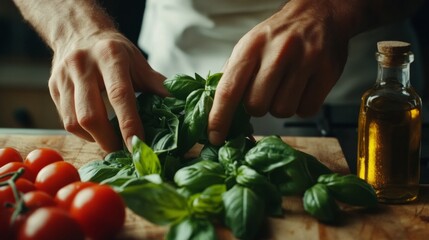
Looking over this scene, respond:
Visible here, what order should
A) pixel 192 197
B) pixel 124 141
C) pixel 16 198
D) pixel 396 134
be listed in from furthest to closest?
pixel 124 141
pixel 396 134
pixel 192 197
pixel 16 198

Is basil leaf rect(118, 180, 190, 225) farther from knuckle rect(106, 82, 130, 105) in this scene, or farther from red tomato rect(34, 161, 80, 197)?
knuckle rect(106, 82, 130, 105)

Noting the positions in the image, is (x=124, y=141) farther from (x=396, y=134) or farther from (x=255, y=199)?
(x=396, y=134)

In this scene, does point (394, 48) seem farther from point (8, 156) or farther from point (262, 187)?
point (8, 156)

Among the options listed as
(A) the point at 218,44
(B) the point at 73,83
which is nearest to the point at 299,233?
(B) the point at 73,83

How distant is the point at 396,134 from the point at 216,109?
28 centimetres

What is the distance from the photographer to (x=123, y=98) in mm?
1230

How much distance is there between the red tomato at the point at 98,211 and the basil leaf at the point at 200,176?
0.38 ft

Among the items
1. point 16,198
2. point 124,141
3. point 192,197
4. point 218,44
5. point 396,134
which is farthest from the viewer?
point 218,44

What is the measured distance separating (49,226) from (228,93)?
0.39 m

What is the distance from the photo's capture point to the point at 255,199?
1016mm

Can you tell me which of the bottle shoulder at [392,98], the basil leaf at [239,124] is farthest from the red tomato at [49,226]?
the bottle shoulder at [392,98]

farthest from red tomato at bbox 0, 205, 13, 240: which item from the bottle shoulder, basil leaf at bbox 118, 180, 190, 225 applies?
the bottle shoulder

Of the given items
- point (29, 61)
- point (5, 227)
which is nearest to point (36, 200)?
point (5, 227)

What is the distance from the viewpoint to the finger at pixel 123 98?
4.02 ft
